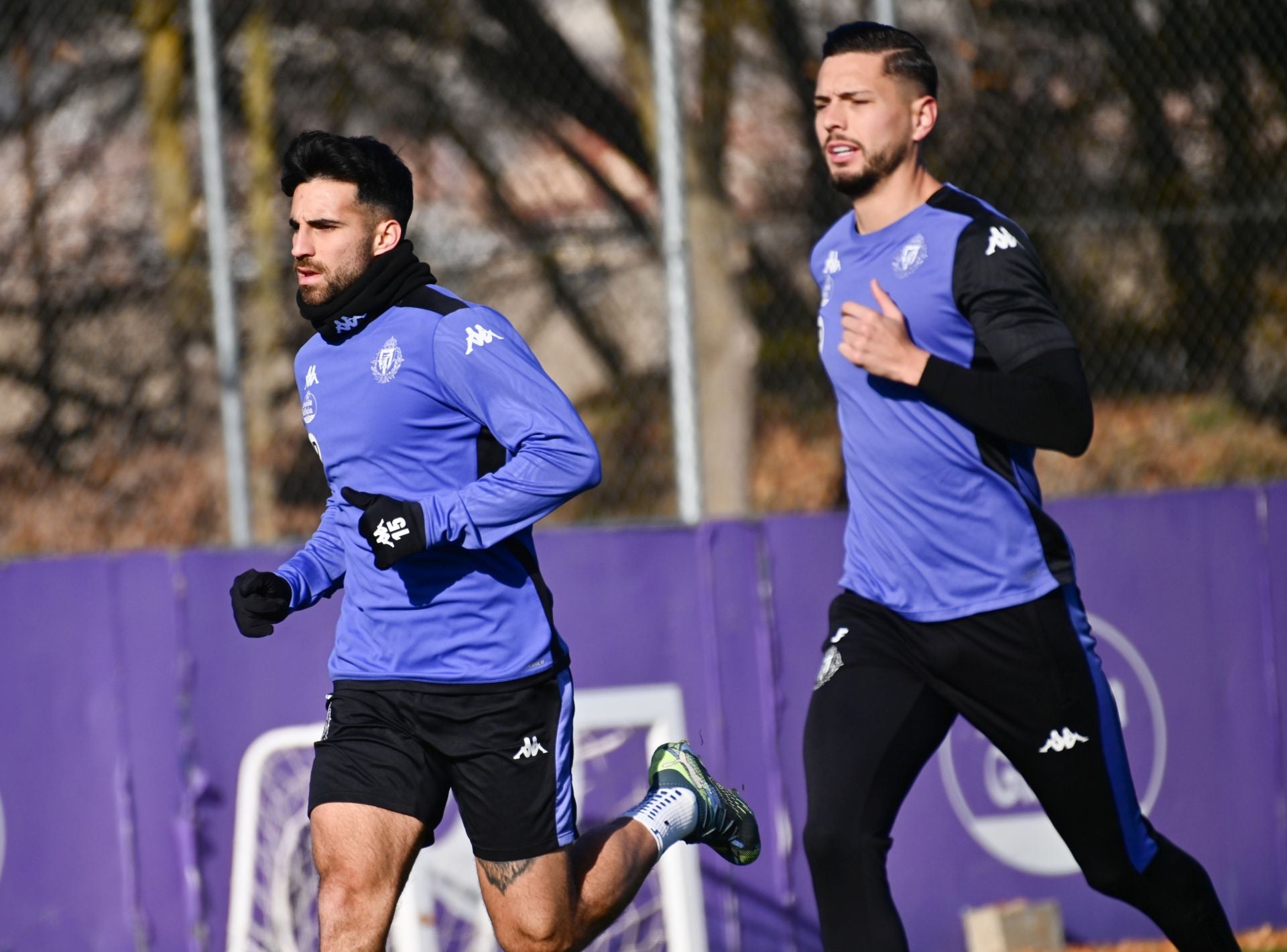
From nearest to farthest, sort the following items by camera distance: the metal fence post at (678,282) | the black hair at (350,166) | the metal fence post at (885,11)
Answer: the black hair at (350,166), the metal fence post at (678,282), the metal fence post at (885,11)

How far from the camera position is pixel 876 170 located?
14.8 ft

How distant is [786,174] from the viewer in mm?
11453

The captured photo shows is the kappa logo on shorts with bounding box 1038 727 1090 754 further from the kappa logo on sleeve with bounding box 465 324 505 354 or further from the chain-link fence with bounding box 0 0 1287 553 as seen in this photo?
the chain-link fence with bounding box 0 0 1287 553

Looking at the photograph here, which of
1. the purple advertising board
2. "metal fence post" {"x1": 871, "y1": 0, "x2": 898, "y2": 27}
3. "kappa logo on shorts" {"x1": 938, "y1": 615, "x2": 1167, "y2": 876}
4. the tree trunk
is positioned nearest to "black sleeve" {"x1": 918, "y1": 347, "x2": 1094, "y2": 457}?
the purple advertising board

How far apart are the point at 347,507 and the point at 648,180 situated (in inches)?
295

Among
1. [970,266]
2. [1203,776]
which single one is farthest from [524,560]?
[1203,776]

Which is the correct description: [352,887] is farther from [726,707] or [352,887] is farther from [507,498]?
[726,707]

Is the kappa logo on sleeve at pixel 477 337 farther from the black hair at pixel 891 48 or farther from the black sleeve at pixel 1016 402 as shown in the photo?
the black hair at pixel 891 48

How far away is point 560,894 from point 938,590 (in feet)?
4.04

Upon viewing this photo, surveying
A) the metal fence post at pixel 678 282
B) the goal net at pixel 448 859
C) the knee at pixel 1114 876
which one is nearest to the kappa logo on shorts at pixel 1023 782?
the goal net at pixel 448 859

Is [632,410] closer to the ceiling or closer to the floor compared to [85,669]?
closer to the ceiling

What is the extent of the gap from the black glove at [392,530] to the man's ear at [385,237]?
73cm

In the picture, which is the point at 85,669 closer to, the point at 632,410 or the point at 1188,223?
the point at 632,410

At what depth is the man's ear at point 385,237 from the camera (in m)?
4.33
